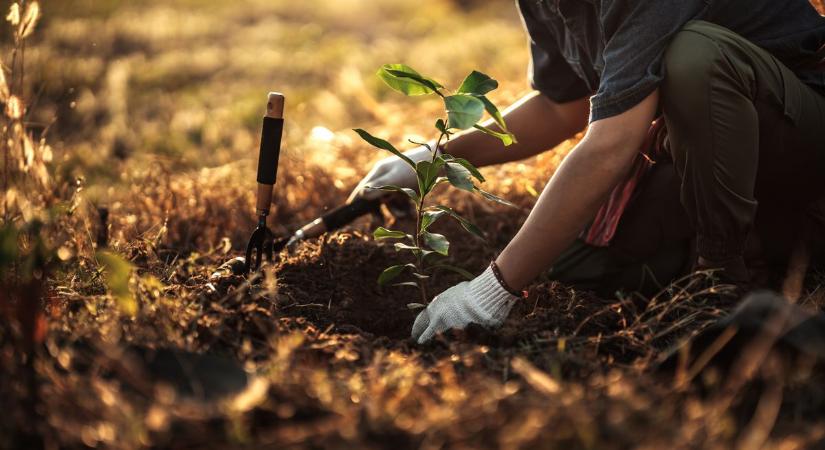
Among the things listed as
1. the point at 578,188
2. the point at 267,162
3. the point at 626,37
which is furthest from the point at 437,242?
the point at 626,37

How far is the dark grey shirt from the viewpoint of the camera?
175 centimetres

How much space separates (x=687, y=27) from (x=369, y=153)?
1.80 metres

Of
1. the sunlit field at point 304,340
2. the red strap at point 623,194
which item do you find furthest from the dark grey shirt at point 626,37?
the sunlit field at point 304,340

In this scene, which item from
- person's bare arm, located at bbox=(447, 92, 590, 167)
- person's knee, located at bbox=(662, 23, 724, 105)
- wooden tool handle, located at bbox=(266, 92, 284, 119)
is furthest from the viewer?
person's bare arm, located at bbox=(447, 92, 590, 167)

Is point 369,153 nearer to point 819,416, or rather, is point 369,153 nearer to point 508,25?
point 819,416

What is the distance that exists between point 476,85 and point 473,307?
0.44 m

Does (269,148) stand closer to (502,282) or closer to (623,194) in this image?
(502,282)

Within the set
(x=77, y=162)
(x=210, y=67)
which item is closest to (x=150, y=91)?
(x=210, y=67)

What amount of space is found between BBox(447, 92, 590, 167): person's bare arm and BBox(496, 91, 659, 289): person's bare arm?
0.55 m

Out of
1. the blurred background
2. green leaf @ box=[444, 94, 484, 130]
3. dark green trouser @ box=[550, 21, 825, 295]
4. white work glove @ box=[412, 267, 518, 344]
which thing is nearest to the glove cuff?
white work glove @ box=[412, 267, 518, 344]

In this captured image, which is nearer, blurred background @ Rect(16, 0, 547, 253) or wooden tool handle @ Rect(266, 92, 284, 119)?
wooden tool handle @ Rect(266, 92, 284, 119)

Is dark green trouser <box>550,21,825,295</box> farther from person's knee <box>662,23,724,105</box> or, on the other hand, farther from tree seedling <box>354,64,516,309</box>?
tree seedling <box>354,64,516,309</box>

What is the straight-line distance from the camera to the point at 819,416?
1373 millimetres

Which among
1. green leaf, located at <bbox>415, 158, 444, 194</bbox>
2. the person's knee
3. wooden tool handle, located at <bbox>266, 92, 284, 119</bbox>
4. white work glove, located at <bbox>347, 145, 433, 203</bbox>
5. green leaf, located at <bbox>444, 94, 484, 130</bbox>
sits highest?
the person's knee
